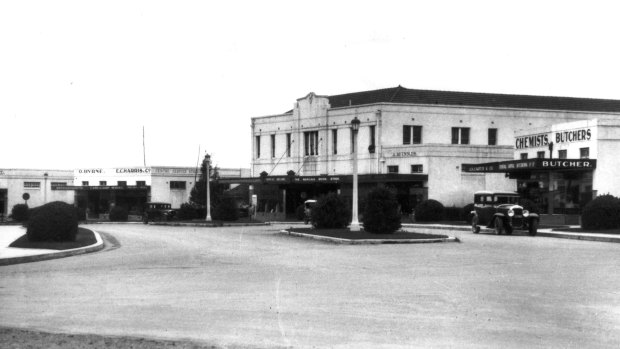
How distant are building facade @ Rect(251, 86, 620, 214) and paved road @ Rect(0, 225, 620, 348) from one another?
3992 centimetres

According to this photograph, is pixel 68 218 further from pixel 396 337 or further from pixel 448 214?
pixel 448 214

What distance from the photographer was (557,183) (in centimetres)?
4894

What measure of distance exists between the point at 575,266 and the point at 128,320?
11.1m

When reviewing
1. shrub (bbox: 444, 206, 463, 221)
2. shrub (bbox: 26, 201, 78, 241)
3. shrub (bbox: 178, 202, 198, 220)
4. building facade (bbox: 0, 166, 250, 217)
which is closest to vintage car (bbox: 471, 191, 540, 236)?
shrub (bbox: 444, 206, 463, 221)

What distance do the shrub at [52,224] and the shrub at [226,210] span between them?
994 inches

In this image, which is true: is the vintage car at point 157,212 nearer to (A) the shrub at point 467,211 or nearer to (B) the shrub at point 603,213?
(A) the shrub at point 467,211

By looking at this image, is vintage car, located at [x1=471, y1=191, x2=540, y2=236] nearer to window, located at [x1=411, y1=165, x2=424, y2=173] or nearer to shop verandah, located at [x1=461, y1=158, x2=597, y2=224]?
shop verandah, located at [x1=461, y1=158, x2=597, y2=224]

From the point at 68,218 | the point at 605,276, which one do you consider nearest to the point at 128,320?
the point at 605,276

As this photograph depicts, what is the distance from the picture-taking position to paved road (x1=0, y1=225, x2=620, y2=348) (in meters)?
8.91

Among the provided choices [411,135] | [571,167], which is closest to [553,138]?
[571,167]

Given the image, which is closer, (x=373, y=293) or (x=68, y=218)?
(x=373, y=293)

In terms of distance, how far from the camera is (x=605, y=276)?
1523cm

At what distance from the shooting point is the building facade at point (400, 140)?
2377 inches

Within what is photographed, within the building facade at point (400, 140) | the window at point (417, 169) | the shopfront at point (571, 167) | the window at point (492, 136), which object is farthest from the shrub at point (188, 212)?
the window at point (492, 136)
